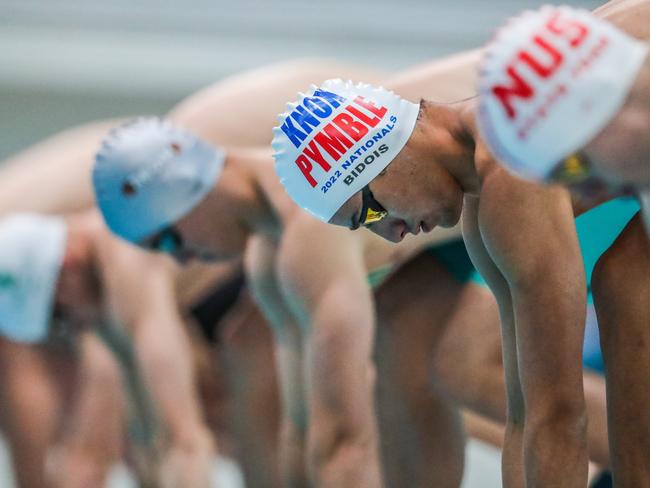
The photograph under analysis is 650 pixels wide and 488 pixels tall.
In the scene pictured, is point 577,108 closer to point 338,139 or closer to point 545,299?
point 545,299

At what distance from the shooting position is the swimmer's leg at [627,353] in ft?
9.67

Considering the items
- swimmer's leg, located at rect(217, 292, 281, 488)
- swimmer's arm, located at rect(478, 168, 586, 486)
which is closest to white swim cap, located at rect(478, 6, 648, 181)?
swimmer's arm, located at rect(478, 168, 586, 486)

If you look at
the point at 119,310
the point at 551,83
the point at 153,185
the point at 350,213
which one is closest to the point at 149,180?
the point at 153,185

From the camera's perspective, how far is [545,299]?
2758 millimetres

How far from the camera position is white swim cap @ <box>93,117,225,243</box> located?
4.32 m

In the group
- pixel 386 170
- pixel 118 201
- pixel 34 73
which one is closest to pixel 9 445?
pixel 118 201

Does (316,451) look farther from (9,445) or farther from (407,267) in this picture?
(9,445)

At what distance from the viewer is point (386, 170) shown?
9.58ft

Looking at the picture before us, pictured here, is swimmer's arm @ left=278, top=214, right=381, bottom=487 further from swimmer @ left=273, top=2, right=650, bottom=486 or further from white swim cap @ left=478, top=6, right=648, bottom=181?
white swim cap @ left=478, top=6, right=648, bottom=181

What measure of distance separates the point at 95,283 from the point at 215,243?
0.83 metres

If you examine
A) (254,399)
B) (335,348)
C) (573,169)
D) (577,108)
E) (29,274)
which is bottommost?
(254,399)

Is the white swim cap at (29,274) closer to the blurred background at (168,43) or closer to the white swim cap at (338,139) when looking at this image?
the white swim cap at (338,139)

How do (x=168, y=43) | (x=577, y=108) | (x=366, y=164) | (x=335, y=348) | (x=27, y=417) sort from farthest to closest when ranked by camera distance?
(x=168, y=43) → (x=27, y=417) → (x=335, y=348) → (x=366, y=164) → (x=577, y=108)

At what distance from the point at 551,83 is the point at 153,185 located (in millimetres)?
2317
